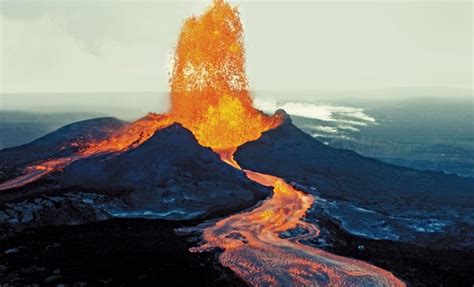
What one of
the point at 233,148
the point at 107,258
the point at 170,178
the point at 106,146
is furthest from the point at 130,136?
the point at 107,258

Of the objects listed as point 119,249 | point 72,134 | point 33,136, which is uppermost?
point 72,134

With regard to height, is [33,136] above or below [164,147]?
below

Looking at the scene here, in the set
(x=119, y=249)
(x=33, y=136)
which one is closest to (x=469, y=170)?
(x=119, y=249)

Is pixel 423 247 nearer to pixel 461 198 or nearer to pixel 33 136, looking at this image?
pixel 461 198

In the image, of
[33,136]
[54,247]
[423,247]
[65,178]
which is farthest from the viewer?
[33,136]

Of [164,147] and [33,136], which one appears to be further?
[33,136]

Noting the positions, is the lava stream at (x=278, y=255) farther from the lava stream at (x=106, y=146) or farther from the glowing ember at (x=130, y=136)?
A: the lava stream at (x=106, y=146)

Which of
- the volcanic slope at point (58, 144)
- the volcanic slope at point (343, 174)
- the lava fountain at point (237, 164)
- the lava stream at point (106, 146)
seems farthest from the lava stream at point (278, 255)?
the volcanic slope at point (58, 144)
